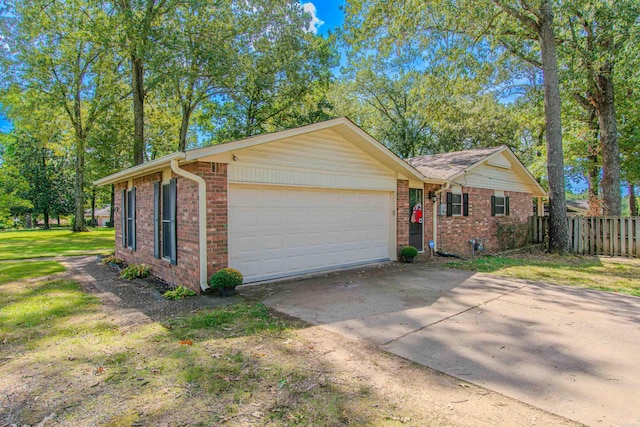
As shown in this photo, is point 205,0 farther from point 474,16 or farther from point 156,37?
point 474,16

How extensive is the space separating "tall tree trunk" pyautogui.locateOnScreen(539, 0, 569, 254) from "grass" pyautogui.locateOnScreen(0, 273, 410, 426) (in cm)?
1169

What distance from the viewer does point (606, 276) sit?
8258 mm

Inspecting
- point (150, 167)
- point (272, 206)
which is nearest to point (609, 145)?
point (272, 206)

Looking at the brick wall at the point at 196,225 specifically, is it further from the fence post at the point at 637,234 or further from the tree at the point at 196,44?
the fence post at the point at 637,234

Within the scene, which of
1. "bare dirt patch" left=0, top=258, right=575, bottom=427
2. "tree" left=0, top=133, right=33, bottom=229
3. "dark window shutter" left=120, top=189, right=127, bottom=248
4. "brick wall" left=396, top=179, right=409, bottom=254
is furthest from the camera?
"tree" left=0, top=133, right=33, bottom=229

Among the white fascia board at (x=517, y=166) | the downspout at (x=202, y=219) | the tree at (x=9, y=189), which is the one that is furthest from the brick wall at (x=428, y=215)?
the tree at (x=9, y=189)

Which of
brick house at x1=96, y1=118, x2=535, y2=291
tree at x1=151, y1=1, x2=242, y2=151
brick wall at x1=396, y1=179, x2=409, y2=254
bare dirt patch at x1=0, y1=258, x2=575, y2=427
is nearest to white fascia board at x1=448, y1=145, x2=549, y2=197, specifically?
brick house at x1=96, y1=118, x2=535, y2=291

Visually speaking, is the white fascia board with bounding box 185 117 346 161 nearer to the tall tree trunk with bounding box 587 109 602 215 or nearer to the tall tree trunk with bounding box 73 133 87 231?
the tall tree trunk with bounding box 587 109 602 215

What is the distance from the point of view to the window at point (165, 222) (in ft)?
22.6

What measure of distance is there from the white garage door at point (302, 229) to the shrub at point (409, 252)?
0.46 metres

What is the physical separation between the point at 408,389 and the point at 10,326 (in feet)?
17.5

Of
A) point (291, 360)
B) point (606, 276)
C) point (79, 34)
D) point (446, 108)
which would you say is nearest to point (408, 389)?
point (291, 360)

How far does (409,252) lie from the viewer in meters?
9.64

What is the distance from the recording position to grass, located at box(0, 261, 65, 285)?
827cm
